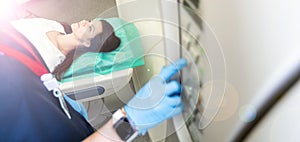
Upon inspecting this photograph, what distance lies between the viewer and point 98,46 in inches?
49.6

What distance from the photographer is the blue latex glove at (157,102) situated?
0.75 m

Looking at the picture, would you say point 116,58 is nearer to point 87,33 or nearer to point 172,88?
point 87,33

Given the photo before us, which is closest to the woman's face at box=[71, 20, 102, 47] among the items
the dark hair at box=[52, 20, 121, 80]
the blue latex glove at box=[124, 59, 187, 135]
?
the dark hair at box=[52, 20, 121, 80]

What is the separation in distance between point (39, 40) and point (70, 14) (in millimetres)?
1233

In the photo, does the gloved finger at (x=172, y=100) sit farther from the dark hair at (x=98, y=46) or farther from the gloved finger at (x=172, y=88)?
the dark hair at (x=98, y=46)

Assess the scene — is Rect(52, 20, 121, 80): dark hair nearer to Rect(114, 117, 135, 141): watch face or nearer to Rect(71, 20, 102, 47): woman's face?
Rect(71, 20, 102, 47): woman's face

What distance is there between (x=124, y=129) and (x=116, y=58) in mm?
566

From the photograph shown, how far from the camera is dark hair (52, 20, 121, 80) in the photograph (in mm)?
1139

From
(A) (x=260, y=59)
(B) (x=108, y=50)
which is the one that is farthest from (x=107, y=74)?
(A) (x=260, y=59)

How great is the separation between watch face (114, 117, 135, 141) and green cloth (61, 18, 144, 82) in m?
0.26

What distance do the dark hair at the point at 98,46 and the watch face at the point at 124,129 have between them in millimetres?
385

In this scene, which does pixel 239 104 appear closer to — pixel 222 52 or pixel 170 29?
pixel 222 52

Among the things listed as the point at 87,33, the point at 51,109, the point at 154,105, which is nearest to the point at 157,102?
the point at 154,105

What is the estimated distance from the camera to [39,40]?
126cm
